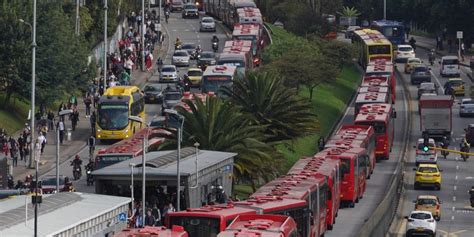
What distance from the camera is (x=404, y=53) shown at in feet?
545

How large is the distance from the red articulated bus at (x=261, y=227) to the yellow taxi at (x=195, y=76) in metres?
70.6

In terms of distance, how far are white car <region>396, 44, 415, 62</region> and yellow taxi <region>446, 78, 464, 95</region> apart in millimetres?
17856

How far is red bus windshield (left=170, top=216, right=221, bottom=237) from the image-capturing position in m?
56.2

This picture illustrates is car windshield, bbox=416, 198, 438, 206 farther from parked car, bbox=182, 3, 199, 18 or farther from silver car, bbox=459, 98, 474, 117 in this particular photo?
parked car, bbox=182, 3, 199, 18

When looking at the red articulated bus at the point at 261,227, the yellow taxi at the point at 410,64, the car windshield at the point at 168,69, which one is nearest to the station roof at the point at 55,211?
the red articulated bus at the point at 261,227

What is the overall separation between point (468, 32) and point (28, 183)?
101 meters

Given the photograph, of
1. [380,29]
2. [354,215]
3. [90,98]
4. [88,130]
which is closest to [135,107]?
[88,130]

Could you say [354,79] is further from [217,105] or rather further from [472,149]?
[217,105]

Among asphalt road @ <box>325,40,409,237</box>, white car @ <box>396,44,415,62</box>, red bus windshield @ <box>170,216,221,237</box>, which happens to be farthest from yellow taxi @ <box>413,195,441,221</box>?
white car @ <box>396,44,415,62</box>

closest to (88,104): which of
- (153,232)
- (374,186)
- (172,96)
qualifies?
(172,96)

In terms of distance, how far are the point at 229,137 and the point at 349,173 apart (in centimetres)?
689

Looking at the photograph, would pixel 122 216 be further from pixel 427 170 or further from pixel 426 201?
pixel 427 170

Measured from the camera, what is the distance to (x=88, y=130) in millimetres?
106500

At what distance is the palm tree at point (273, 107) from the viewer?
97.8 metres
